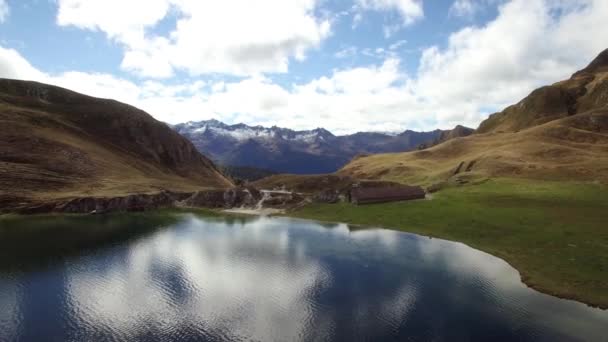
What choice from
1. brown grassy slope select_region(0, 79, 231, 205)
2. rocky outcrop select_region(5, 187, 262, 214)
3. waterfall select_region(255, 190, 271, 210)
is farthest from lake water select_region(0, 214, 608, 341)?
brown grassy slope select_region(0, 79, 231, 205)

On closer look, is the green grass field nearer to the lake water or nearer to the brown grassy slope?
the lake water

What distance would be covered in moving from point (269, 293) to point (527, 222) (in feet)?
218

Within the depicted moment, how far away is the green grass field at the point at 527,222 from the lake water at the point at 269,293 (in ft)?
14.9

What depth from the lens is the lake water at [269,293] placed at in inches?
1785

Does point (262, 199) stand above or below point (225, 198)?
below

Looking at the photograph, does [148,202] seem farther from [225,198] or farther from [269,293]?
[269,293]

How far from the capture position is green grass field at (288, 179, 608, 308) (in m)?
62.3

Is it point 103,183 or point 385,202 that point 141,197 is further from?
point 385,202

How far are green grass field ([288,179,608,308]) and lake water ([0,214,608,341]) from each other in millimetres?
4541

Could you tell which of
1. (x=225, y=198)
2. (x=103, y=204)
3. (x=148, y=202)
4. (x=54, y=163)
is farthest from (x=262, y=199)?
(x=54, y=163)

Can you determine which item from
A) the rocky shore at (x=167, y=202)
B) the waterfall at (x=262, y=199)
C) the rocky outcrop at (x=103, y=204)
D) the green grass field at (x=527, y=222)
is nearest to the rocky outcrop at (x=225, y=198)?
the rocky shore at (x=167, y=202)

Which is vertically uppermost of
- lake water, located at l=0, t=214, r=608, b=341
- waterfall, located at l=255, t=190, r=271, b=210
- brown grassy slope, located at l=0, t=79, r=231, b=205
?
brown grassy slope, located at l=0, t=79, r=231, b=205

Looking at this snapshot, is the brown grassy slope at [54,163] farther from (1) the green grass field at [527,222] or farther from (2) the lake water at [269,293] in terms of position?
(1) the green grass field at [527,222]

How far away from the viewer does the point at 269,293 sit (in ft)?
187
